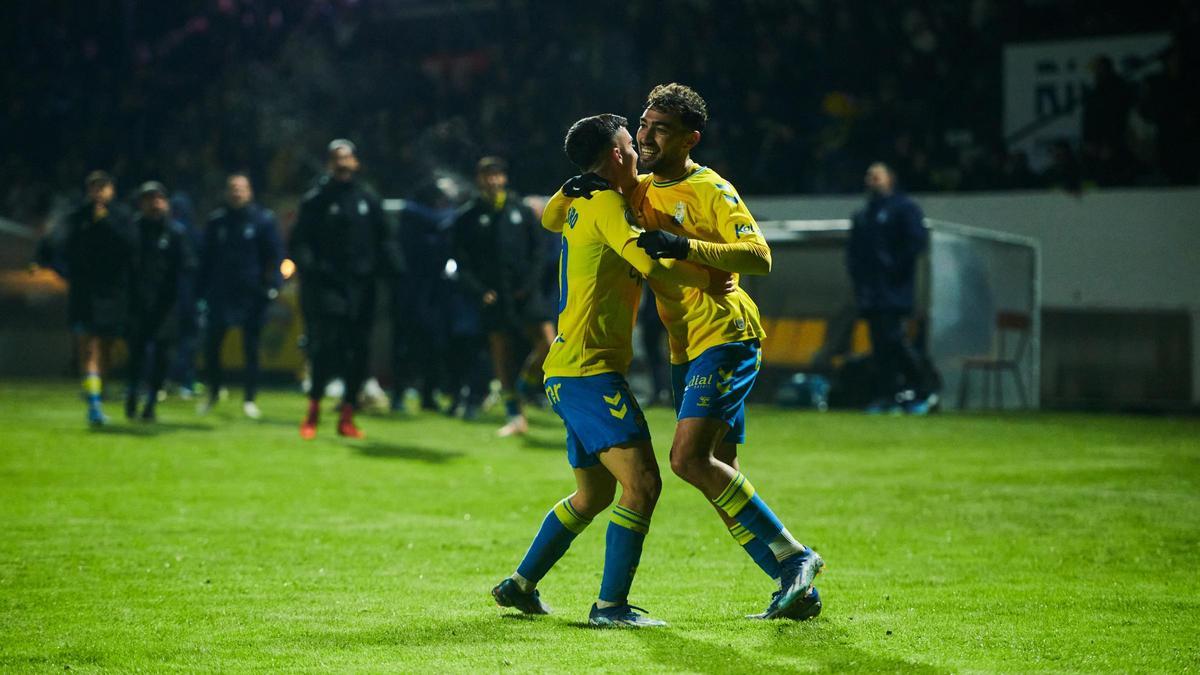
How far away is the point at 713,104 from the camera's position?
25203 mm

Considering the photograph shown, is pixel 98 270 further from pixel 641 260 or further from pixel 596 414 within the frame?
pixel 641 260

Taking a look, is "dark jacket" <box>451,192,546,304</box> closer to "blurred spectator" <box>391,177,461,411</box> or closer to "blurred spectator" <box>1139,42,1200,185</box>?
"blurred spectator" <box>391,177,461,411</box>

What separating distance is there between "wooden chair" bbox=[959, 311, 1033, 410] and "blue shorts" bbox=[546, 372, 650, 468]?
41.3 feet

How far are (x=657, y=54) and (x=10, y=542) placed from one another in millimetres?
19867

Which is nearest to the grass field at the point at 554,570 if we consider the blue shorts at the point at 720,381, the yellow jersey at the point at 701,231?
the blue shorts at the point at 720,381

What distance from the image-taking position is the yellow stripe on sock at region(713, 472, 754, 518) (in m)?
5.88

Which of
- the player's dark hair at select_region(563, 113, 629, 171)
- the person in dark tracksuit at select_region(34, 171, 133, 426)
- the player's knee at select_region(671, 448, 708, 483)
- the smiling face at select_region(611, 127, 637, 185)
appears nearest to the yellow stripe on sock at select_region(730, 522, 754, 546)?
the player's knee at select_region(671, 448, 708, 483)

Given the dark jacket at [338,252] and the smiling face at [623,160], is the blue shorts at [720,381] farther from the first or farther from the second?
the dark jacket at [338,252]

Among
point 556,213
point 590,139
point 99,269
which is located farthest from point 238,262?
point 590,139

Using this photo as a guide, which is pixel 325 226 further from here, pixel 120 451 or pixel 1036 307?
pixel 1036 307

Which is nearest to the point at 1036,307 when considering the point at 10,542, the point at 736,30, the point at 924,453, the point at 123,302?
the point at 924,453

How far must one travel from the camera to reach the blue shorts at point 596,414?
18.6 ft

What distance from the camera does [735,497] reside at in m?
5.89

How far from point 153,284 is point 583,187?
1052 cm
